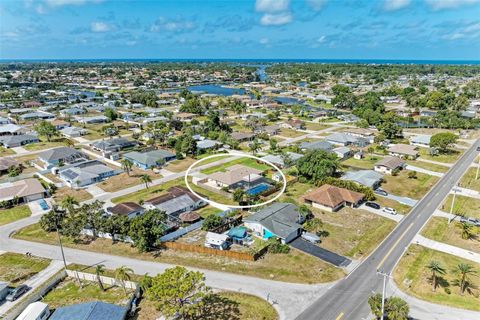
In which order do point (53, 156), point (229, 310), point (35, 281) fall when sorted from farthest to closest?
point (53, 156), point (35, 281), point (229, 310)

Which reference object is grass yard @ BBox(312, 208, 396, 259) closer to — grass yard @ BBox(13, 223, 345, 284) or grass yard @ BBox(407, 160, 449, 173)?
grass yard @ BBox(13, 223, 345, 284)

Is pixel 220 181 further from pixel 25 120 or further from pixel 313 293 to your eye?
pixel 25 120

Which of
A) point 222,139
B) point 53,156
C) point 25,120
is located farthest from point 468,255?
point 25,120

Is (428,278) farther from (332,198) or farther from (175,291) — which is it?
(175,291)

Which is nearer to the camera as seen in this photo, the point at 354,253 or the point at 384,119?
the point at 354,253

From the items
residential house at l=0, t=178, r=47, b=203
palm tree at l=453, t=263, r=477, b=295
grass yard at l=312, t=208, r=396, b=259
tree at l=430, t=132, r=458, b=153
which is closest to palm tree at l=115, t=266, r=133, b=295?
grass yard at l=312, t=208, r=396, b=259

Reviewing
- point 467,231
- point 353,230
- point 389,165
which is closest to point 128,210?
point 353,230

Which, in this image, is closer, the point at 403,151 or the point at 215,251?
the point at 215,251
